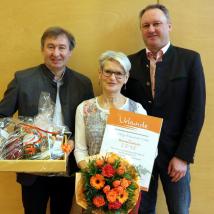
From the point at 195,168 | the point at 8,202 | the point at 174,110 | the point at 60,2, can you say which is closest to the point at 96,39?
the point at 60,2

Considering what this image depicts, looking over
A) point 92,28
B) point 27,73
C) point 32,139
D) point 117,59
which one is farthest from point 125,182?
point 92,28

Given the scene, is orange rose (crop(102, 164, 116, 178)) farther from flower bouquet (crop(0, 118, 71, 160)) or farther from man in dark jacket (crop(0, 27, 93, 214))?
man in dark jacket (crop(0, 27, 93, 214))

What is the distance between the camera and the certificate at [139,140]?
143 cm

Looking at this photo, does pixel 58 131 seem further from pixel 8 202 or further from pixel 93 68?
pixel 8 202

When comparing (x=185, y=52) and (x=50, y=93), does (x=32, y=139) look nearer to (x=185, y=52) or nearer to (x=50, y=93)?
(x=50, y=93)

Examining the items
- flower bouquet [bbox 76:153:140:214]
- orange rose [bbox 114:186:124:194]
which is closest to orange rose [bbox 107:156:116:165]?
flower bouquet [bbox 76:153:140:214]

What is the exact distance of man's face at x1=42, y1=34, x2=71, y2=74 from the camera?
5.32ft

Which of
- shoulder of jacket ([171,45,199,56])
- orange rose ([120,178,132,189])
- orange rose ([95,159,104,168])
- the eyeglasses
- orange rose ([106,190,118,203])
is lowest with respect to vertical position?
orange rose ([106,190,118,203])

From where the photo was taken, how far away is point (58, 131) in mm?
1521

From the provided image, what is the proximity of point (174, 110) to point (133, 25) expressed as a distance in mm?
639

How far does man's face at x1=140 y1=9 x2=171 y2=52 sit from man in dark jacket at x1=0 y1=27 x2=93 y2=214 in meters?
0.42

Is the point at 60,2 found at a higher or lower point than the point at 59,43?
higher

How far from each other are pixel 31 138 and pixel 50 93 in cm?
34

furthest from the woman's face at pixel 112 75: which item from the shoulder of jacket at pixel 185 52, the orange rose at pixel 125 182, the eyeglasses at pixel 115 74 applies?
the orange rose at pixel 125 182
